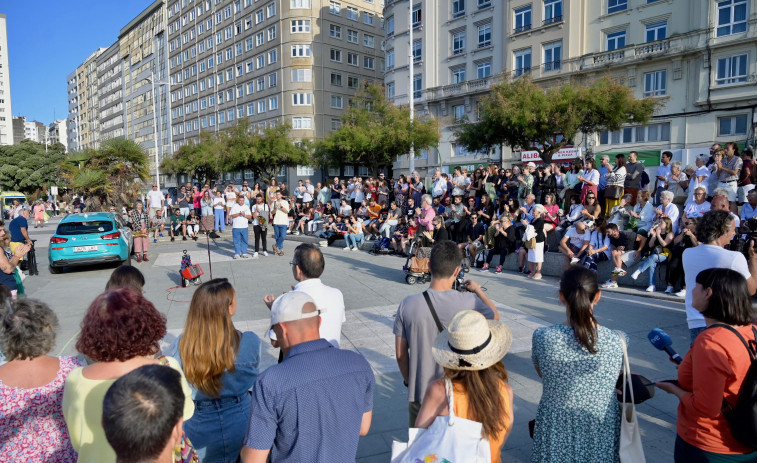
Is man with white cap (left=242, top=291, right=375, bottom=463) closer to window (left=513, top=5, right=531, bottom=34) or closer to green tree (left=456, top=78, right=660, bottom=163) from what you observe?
green tree (left=456, top=78, right=660, bottom=163)

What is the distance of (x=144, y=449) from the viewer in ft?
5.20

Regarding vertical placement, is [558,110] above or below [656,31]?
below

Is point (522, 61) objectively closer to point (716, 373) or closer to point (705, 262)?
point (705, 262)

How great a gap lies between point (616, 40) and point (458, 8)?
1406 centimetres

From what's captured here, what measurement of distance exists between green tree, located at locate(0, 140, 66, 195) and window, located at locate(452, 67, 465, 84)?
174 feet

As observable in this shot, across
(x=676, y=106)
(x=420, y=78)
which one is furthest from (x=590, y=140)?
(x=420, y=78)

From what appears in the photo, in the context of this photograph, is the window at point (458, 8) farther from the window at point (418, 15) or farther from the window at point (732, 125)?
the window at point (732, 125)

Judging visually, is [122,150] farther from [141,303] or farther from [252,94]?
[252,94]

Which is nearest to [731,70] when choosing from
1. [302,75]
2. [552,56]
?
[552,56]

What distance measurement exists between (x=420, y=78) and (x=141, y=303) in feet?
147

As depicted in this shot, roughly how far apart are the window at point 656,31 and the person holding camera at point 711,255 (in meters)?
33.5

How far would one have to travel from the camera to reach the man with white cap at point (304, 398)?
2.13 m

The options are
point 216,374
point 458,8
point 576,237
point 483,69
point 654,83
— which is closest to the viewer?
point 216,374

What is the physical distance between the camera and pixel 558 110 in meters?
24.7
